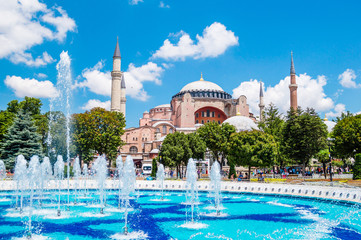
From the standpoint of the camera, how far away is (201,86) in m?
61.2

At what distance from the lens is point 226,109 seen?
57.3 metres

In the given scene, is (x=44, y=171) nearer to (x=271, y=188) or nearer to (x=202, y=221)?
(x=202, y=221)

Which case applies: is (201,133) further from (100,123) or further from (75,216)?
(75,216)

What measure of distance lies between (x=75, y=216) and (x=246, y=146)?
53.0ft

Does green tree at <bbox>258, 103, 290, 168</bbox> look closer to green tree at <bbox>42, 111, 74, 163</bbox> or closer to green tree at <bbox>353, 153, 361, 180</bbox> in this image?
green tree at <bbox>353, 153, 361, 180</bbox>

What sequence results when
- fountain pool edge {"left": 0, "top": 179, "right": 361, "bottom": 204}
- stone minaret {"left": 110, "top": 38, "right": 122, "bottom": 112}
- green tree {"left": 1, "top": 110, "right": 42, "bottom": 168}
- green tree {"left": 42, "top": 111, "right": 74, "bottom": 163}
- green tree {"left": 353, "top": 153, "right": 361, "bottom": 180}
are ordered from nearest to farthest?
fountain pool edge {"left": 0, "top": 179, "right": 361, "bottom": 204} → green tree {"left": 353, "top": 153, "right": 361, "bottom": 180} → green tree {"left": 1, "top": 110, "right": 42, "bottom": 168} → green tree {"left": 42, "top": 111, "right": 74, "bottom": 163} → stone minaret {"left": 110, "top": 38, "right": 122, "bottom": 112}

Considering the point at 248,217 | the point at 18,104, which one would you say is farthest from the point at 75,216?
the point at 18,104

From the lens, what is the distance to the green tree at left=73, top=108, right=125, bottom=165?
30000 mm

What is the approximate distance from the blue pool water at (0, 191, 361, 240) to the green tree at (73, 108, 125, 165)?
15767mm

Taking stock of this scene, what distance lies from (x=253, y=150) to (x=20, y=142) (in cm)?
1833

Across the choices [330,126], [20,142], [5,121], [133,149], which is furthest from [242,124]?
[5,121]

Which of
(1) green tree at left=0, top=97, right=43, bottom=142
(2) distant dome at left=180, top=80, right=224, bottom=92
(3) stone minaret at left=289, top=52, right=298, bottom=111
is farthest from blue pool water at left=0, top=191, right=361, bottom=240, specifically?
(2) distant dome at left=180, top=80, right=224, bottom=92

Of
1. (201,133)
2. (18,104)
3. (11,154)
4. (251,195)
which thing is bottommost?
(251,195)

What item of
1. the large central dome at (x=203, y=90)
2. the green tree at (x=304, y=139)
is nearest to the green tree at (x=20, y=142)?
the green tree at (x=304, y=139)
